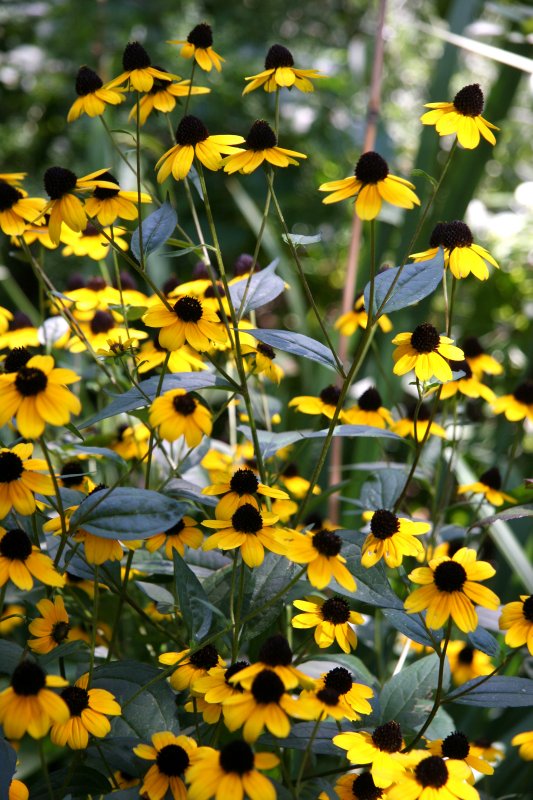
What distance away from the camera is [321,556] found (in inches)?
22.0

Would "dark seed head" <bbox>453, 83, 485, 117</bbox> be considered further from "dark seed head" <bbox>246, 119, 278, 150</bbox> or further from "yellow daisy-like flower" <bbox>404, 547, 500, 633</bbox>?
"yellow daisy-like flower" <bbox>404, 547, 500, 633</bbox>

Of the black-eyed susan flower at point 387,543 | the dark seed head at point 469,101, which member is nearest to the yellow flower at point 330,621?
the black-eyed susan flower at point 387,543

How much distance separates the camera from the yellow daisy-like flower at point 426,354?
0.64m

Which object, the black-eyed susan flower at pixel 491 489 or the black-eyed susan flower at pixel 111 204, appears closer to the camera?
the black-eyed susan flower at pixel 111 204

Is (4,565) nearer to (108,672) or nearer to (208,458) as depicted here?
(108,672)

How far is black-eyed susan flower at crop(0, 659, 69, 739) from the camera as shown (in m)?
0.48

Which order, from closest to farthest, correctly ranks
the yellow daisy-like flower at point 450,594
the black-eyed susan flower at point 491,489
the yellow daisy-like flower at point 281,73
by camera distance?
1. the yellow daisy-like flower at point 450,594
2. the yellow daisy-like flower at point 281,73
3. the black-eyed susan flower at point 491,489

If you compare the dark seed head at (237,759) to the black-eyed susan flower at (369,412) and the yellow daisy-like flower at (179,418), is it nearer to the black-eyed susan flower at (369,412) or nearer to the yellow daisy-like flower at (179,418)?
the yellow daisy-like flower at (179,418)

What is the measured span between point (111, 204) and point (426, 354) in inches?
10.4

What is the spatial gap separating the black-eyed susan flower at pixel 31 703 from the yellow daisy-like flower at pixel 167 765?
77mm

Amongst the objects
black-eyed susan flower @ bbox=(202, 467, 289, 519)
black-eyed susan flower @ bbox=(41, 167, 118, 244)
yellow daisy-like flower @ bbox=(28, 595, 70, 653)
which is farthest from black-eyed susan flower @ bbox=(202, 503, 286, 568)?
black-eyed susan flower @ bbox=(41, 167, 118, 244)

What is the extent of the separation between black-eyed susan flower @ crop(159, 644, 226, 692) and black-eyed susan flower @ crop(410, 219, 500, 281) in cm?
32

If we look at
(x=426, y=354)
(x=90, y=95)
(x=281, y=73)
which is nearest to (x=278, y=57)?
(x=281, y=73)

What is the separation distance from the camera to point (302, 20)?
2.71 m
